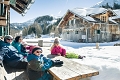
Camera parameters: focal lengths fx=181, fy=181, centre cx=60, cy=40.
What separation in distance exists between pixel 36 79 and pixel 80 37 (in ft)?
92.2

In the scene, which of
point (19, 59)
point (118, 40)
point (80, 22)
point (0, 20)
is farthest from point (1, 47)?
point (118, 40)

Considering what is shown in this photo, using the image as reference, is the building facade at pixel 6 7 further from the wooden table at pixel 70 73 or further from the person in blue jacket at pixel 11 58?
the wooden table at pixel 70 73

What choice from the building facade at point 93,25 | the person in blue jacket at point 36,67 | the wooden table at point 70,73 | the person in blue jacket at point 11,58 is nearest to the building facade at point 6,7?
the person in blue jacket at point 11,58

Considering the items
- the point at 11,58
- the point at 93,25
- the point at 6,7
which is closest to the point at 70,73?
the point at 11,58

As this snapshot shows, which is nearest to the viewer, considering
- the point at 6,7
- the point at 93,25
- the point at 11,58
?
the point at 11,58

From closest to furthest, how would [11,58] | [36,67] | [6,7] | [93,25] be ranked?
[36,67] → [11,58] → [6,7] → [93,25]

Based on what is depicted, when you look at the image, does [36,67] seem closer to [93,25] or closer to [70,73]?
[70,73]

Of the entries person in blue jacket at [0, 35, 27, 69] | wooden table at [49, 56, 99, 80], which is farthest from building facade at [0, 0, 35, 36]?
wooden table at [49, 56, 99, 80]

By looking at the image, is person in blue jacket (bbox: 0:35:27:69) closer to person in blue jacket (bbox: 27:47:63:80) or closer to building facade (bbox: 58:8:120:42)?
person in blue jacket (bbox: 27:47:63:80)

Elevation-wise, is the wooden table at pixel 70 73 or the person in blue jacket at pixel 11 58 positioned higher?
the person in blue jacket at pixel 11 58

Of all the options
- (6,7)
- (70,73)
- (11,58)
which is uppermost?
(6,7)

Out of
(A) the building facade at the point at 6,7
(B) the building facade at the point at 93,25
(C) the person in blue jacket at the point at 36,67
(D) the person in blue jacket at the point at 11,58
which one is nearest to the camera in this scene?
(C) the person in blue jacket at the point at 36,67

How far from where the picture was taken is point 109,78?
5.38 meters

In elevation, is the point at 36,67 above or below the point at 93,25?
below
